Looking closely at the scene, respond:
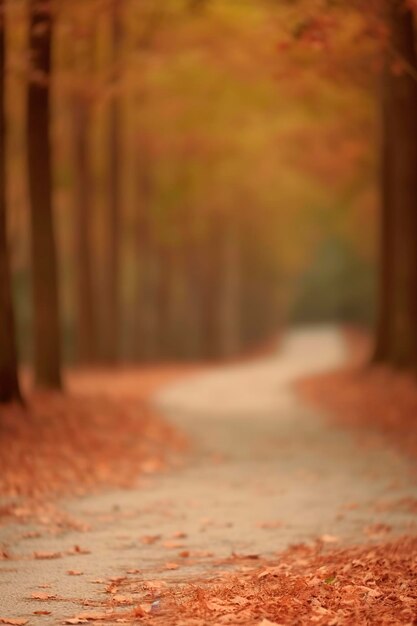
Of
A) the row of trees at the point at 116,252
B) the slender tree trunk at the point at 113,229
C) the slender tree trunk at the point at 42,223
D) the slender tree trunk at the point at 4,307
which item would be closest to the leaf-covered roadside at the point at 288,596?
the slender tree trunk at the point at 4,307

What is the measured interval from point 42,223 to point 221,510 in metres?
7.87

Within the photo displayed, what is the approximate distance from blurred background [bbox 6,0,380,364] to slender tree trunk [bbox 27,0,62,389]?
0.19 metres

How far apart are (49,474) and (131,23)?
1758 centimetres

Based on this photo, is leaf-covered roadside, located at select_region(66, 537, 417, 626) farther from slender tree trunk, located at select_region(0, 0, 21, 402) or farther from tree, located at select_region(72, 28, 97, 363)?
tree, located at select_region(72, 28, 97, 363)

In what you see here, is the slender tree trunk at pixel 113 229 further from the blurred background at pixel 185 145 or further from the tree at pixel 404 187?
the tree at pixel 404 187

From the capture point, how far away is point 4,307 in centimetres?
1230

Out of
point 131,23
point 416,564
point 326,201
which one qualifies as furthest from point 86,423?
point 326,201

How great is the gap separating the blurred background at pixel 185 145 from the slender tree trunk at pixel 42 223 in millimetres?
186

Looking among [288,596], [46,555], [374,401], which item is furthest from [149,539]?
[374,401]

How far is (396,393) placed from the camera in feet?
54.1

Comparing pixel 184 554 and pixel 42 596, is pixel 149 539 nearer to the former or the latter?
pixel 184 554

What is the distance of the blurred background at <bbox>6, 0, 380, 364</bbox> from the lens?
59.6 ft

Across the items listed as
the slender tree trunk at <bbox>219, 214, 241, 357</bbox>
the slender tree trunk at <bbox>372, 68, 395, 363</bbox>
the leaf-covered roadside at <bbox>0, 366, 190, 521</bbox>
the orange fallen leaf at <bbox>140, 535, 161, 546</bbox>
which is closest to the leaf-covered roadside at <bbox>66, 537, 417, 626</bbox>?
the orange fallen leaf at <bbox>140, 535, 161, 546</bbox>

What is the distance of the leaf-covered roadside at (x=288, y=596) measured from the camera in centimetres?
518
